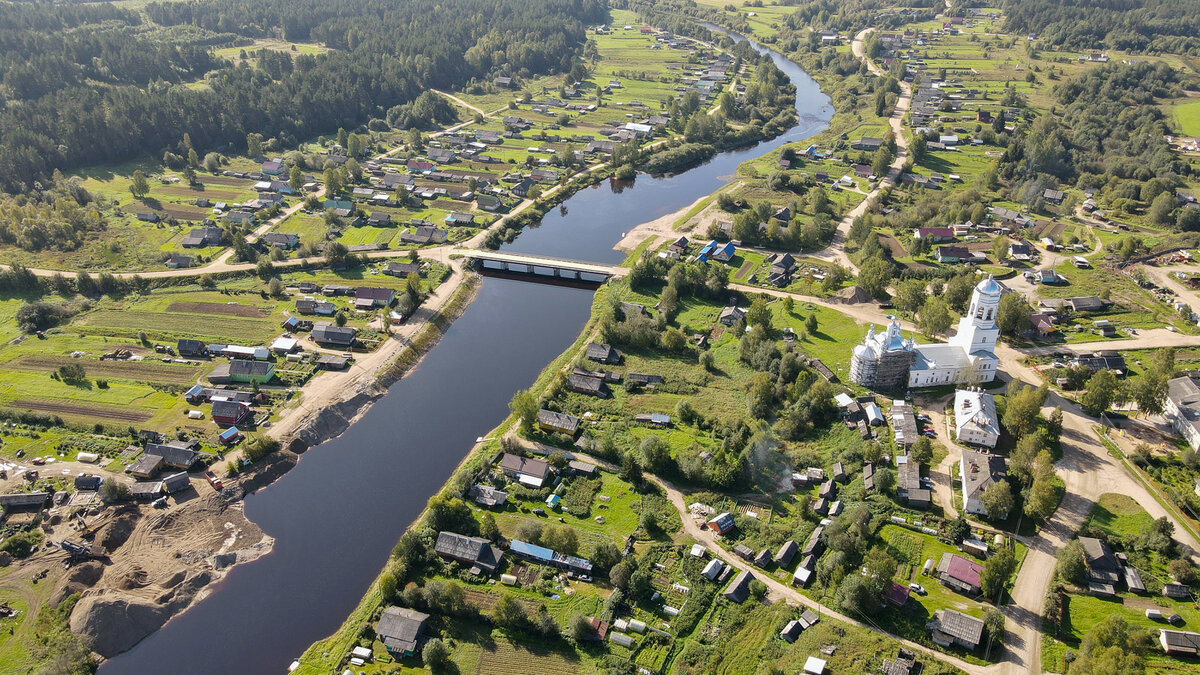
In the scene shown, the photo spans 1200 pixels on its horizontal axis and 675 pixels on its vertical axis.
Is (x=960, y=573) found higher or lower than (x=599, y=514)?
higher

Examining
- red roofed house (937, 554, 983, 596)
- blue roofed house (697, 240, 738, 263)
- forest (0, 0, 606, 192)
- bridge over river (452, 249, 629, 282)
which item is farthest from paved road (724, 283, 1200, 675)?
forest (0, 0, 606, 192)

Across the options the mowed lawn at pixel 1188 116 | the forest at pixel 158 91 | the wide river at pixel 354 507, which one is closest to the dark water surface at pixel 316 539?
the wide river at pixel 354 507

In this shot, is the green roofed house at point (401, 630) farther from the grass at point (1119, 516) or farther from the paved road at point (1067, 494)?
the grass at point (1119, 516)

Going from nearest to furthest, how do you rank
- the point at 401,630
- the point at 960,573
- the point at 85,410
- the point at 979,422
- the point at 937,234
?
1. the point at 401,630
2. the point at 960,573
3. the point at 979,422
4. the point at 85,410
5. the point at 937,234

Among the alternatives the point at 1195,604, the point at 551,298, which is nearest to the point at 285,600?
the point at 551,298

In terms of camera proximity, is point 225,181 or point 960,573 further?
point 225,181

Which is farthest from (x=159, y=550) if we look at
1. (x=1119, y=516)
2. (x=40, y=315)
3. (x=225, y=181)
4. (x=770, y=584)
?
(x=225, y=181)

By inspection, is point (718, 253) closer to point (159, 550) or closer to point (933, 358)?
point (933, 358)

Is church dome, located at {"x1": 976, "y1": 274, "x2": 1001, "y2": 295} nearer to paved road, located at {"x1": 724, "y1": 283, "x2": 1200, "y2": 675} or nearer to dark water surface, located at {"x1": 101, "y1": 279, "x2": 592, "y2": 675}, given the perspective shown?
paved road, located at {"x1": 724, "y1": 283, "x2": 1200, "y2": 675}
